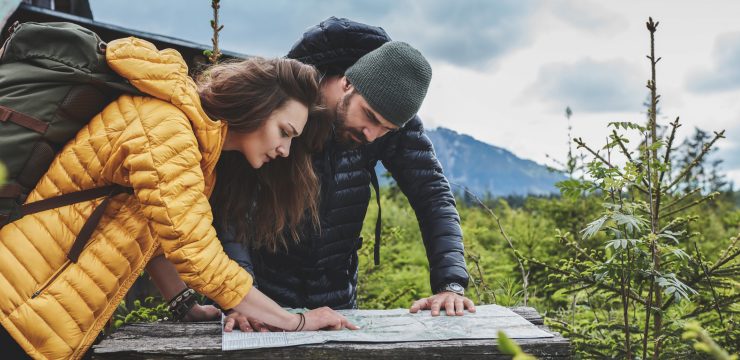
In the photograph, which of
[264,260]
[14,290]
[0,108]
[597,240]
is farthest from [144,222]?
[597,240]

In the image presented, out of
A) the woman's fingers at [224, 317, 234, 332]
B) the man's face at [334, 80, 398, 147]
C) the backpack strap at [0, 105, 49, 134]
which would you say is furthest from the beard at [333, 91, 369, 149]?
the backpack strap at [0, 105, 49, 134]

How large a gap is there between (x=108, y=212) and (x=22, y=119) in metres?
0.35

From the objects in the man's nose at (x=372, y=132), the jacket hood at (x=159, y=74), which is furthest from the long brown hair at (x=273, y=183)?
the jacket hood at (x=159, y=74)

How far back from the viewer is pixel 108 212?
5.66 feet

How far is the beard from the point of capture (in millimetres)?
2602

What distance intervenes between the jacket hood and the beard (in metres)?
0.93

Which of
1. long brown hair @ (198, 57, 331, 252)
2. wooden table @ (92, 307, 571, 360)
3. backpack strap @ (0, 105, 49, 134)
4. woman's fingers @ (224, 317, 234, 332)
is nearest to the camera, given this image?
backpack strap @ (0, 105, 49, 134)

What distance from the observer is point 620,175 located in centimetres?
251

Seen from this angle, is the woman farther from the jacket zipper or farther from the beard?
the beard

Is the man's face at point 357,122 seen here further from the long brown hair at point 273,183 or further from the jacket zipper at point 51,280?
the jacket zipper at point 51,280

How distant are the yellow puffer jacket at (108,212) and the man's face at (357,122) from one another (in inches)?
38.3

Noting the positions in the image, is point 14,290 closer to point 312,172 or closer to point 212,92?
point 212,92

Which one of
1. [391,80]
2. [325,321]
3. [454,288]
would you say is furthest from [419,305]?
[391,80]

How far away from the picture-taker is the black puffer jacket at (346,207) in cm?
264
